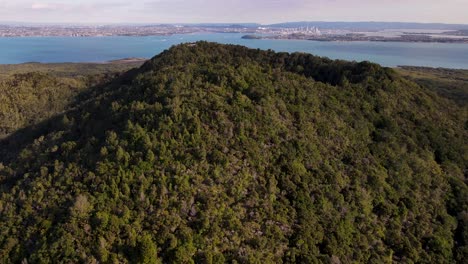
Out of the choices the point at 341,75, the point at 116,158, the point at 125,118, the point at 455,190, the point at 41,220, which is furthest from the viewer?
the point at 341,75

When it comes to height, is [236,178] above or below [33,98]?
below

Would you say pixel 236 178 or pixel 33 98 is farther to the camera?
pixel 33 98

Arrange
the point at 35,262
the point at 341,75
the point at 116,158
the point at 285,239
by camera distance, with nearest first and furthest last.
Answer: the point at 35,262 → the point at 285,239 → the point at 116,158 → the point at 341,75

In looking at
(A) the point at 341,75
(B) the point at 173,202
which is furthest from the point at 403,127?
(B) the point at 173,202

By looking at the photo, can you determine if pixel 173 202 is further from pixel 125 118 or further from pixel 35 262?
pixel 125 118

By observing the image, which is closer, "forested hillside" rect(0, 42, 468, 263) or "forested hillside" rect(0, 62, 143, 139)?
"forested hillside" rect(0, 42, 468, 263)

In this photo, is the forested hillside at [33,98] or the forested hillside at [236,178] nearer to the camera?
the forested hillside at [236,178]

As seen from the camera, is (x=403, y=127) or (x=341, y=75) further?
(x=341, y=75)

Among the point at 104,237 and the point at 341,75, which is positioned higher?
the point at 341,75
